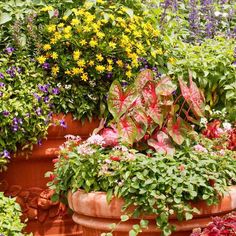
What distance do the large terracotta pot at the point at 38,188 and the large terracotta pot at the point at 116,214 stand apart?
76 centimetres

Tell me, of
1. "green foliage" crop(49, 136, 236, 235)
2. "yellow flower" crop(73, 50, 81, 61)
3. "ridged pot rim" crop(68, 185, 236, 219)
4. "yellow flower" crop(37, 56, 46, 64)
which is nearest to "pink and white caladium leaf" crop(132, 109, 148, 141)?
"green foliage" crop(49, 136, 236, 235)

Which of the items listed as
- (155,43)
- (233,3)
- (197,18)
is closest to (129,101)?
(155,43)

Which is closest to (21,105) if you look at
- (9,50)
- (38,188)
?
(9,50)

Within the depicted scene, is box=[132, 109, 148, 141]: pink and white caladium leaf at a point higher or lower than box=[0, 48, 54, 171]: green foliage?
higher

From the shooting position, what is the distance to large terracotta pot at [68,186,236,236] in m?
2.99

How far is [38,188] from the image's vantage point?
12.9ft

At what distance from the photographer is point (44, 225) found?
388 centimetres

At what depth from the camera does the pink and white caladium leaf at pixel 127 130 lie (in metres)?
3.28

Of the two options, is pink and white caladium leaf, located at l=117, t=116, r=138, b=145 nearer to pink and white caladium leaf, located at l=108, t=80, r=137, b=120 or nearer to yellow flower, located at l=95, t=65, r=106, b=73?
pink and white caladium leaf, located at l=108, t=80, r=137, b=120

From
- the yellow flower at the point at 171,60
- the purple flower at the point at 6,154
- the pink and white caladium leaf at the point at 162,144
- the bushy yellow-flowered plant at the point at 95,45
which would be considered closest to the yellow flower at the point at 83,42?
the bushy yellow-flowered plant at the point at 95,45

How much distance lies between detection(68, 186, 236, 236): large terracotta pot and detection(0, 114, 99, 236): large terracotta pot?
755mm

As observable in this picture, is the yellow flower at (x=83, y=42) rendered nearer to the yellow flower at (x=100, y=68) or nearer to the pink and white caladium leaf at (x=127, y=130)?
the yellow flower at (x=100, y=68)

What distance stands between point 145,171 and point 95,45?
136cm

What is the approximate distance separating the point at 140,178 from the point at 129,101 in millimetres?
630
